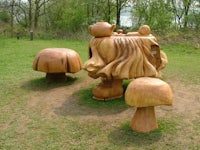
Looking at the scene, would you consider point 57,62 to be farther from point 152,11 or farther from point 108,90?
point 152,11

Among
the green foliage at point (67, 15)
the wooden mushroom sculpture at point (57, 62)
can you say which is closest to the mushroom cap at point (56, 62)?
the wooden mushroom sculpture at point (57, 62)

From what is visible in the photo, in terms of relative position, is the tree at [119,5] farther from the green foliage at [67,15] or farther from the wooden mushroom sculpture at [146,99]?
the wooden mushroom sculpture at [146,99]

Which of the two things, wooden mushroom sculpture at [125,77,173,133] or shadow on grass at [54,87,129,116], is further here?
shadow on grass at [54,87,129,116]

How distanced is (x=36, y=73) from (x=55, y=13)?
27037 mm

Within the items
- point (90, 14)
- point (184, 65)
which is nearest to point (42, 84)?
point (184, 65)

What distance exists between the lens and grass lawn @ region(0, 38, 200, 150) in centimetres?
448

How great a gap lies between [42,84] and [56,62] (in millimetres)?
738

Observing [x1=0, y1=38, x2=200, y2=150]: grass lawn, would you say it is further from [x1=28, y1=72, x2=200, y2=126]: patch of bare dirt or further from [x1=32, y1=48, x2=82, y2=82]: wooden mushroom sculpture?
[x1=32, y1=48, x2=82, y2=82]: wooden mushroom sculpture

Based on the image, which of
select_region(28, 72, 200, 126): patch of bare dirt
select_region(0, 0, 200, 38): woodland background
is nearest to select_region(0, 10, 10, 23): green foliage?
select_region(0, 0, 200, 38): woodland background

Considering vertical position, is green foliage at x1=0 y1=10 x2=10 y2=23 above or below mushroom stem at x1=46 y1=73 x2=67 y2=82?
above

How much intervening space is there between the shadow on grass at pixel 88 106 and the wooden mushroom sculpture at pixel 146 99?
830 millimetres

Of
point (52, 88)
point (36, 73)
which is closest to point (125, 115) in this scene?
point (52, 88)

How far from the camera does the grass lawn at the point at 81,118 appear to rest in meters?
4.48

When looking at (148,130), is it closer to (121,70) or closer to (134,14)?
(121,70)
